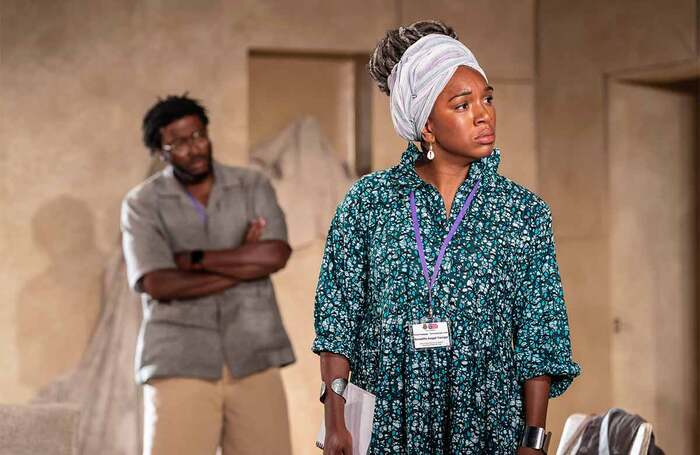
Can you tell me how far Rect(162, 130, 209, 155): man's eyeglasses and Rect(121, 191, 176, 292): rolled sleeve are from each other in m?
0.23

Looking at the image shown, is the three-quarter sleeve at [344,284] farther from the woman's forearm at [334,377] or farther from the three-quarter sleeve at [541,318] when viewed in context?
the three-quarter sleeve at [541,318]

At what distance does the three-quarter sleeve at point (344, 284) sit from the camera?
2391 mm

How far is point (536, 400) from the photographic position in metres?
2.29

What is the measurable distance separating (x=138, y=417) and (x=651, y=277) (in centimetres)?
287

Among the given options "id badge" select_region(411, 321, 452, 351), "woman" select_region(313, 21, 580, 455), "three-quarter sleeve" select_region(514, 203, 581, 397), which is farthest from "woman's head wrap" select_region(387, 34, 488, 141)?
"id badge" select_region(411, 321, 452, 351)

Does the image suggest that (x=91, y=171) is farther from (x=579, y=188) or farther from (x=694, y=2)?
(x=694, y=2)

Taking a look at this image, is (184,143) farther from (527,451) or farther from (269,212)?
(527,451)

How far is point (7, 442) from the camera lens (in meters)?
2.97

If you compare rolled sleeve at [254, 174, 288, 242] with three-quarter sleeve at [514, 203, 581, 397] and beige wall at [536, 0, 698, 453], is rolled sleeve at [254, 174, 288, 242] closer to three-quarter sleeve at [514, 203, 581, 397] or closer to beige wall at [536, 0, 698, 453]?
three-quarter sleeve at [514, 203, 581, 397]

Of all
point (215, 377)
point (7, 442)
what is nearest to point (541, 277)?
point (7, 442)

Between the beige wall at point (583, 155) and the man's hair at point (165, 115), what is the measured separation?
2444mm

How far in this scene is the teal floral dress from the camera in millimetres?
2271

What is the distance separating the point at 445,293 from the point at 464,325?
0.08 metres

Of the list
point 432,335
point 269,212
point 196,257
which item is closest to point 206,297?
point 196,257
